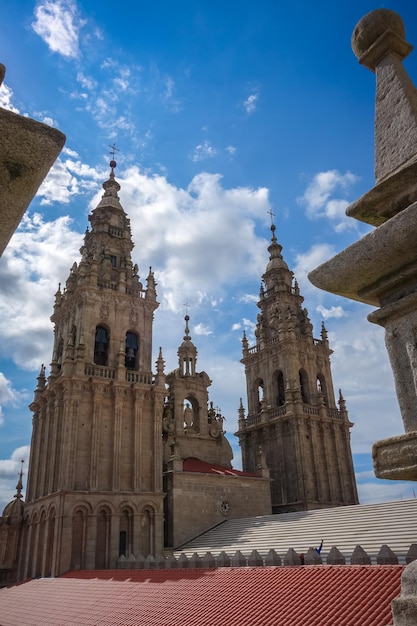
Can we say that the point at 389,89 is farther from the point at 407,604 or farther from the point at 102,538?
the point at 102,538

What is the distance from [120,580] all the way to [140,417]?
1075 centimetres

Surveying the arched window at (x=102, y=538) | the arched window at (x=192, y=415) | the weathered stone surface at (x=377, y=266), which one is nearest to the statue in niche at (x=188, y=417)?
the arched window at (x=192, y=415)

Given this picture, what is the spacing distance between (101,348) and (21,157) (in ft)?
104

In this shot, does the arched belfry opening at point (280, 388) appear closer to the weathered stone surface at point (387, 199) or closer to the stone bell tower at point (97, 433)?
the stone bell tower at point (97, 433)

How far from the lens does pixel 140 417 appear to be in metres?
31.6

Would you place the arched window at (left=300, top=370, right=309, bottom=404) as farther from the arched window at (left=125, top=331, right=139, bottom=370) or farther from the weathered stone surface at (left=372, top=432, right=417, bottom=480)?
the weathered stone surface at (left=372, top=432, right=417, bottom=480)

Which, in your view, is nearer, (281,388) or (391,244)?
(391,244)

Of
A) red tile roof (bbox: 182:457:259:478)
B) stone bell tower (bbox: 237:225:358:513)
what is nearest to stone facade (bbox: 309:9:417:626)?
red tile roof (bbox: 182:457:259:478)

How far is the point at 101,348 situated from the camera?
33.7 meters

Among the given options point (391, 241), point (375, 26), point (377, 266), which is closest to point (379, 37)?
point (375, 26)

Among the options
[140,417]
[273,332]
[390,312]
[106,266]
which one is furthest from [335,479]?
[390,312]

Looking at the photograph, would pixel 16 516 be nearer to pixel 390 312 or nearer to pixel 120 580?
pixel 120 580

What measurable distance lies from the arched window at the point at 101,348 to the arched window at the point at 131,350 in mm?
1419

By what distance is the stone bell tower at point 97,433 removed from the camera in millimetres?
27719
